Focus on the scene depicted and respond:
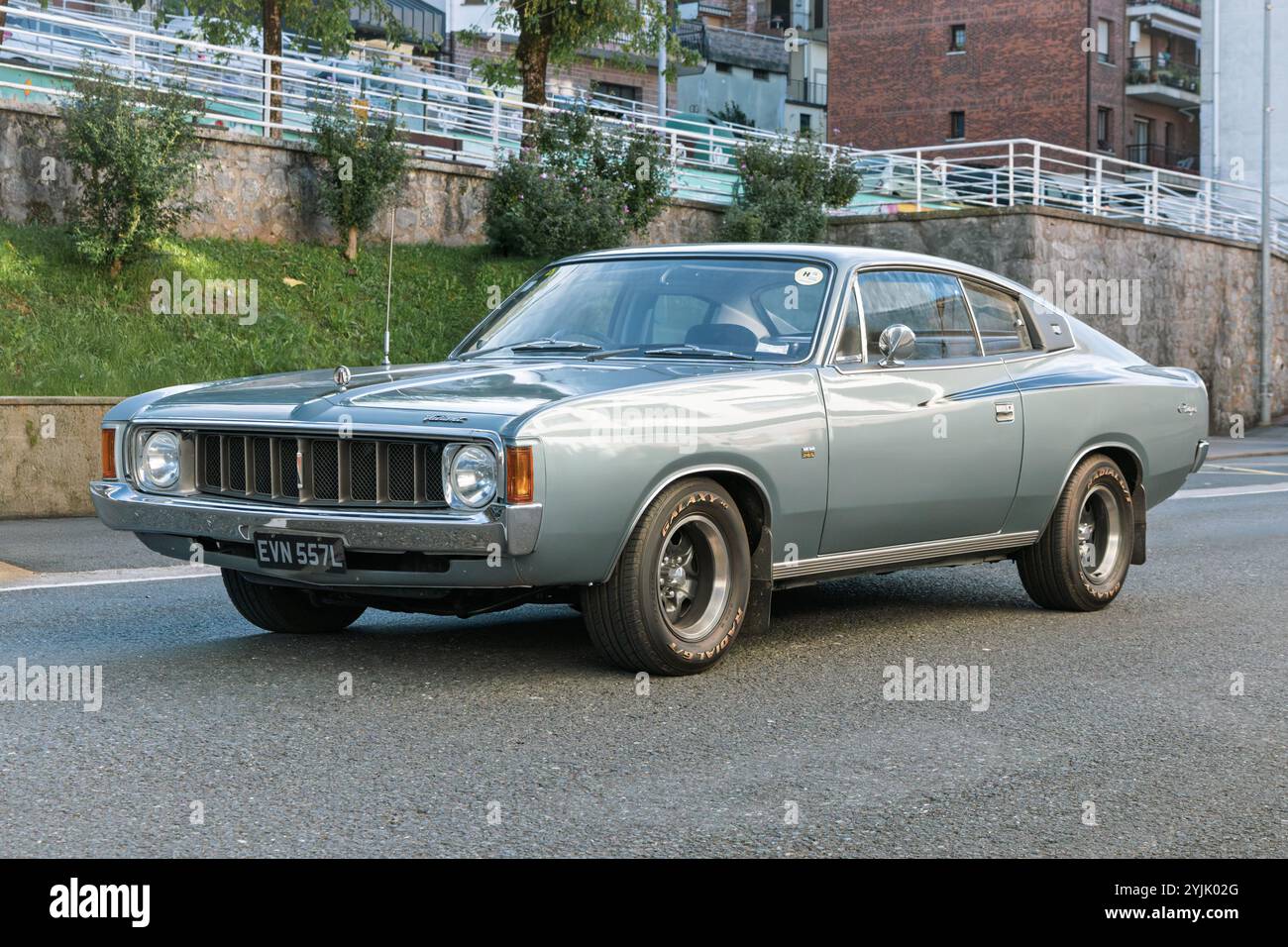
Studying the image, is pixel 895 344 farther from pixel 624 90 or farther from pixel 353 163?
pixel 624 90

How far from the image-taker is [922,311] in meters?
7.91

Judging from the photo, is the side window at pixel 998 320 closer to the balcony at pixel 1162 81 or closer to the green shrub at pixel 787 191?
the green shrub at pixel 787 191

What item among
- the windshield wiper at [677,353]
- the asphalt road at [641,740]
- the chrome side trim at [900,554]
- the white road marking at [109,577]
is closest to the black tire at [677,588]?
the asphalt road at [641,740]

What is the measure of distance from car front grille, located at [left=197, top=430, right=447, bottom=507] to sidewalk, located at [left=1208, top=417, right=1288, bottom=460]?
69.0ft

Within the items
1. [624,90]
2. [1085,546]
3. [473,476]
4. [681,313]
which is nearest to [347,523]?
[473,476]

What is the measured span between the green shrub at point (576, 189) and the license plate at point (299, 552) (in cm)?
1798

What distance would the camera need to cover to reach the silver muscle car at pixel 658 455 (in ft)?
20.0

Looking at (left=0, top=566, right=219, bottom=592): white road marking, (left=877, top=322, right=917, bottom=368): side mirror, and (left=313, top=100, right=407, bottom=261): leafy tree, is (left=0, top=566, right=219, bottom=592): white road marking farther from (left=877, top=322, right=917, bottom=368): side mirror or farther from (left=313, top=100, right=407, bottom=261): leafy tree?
(left=313, top=100, right=407, bottom=261): leafy tree

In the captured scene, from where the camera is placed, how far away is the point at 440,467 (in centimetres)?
609

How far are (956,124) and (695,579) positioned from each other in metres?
55.9

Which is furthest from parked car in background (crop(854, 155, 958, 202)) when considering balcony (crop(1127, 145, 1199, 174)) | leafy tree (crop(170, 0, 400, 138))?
balcony (crop(1127, 145, 1199, 174))

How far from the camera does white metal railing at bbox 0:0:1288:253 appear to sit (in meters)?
21.8

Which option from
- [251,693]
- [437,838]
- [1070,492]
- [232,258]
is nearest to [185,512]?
[251,693]

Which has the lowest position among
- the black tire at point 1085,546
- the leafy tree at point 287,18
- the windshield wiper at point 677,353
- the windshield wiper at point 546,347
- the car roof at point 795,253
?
the black tire at point 1085,546
